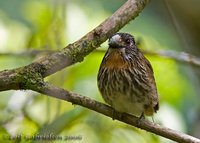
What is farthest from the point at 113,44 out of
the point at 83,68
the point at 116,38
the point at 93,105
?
the point at 83,68

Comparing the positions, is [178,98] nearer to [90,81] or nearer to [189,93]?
[189,93]

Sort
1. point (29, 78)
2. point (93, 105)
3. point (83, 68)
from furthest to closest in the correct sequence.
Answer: point (83, 68), point (93, 105), point (29, 78)

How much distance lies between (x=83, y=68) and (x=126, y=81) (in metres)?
0.89

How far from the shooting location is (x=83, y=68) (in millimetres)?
4055

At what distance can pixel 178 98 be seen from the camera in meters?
4.08

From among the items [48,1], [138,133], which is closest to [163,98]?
[138,133]

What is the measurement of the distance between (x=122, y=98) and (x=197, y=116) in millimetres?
1230

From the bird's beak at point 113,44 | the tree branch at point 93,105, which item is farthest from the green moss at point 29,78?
the bird's beak at point 113,44

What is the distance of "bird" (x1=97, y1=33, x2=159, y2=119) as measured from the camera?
128 inches

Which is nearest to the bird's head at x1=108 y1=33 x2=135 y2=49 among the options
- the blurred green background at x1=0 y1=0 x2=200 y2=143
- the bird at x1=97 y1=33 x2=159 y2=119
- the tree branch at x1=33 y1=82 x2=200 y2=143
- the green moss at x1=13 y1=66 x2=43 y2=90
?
the bird at x1=97 y1=33 x2=159 y2=119

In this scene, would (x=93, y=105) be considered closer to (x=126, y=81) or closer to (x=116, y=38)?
(x=126, y=81)

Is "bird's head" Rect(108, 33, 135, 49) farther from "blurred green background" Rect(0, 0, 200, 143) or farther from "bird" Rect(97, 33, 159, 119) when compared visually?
"blurred green background" Rect(0, 0, 200, 143)

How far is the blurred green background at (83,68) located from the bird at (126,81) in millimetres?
216

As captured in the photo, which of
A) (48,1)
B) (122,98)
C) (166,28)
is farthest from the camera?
(166,28)
